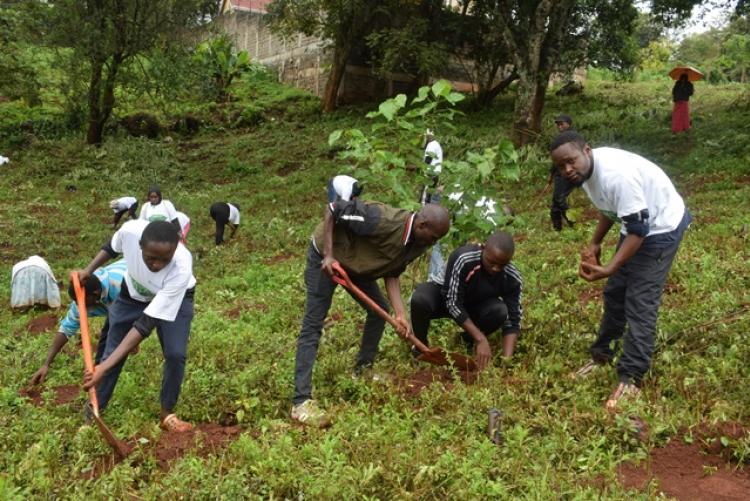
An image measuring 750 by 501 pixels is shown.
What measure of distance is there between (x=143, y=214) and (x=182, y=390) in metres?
4.88

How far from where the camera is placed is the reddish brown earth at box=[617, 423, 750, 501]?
3.15 metres

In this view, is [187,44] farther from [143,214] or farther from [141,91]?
[143,214]

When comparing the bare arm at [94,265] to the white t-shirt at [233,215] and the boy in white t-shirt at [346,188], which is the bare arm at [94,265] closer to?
the boy in white t-shirt at [346,188]

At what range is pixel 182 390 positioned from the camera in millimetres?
4594

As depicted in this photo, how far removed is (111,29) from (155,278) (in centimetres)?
1373

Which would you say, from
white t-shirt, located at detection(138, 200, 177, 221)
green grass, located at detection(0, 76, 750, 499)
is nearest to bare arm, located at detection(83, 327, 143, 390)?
green grass, located at detection(0, 76, 750, 499)

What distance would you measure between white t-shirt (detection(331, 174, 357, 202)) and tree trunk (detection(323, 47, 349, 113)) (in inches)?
595

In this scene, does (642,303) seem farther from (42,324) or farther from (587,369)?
(42,324)

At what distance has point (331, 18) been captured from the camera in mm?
18719

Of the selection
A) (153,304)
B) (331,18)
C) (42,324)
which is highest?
(331,18)

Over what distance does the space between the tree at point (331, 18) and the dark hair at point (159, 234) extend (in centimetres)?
1508

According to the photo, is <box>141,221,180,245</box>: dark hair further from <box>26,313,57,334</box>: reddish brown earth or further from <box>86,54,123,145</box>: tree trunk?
<box>86,54,123,145</box>: tree trunk

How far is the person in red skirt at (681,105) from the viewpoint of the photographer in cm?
1365

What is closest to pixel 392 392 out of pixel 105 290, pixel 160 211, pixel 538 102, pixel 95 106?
pixel 105 290
